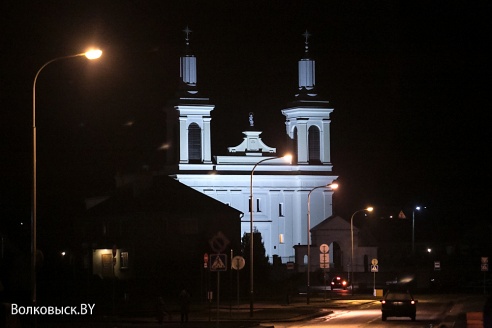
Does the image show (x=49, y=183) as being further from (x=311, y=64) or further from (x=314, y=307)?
(x=314, y=307)

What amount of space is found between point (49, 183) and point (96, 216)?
43.5 ft

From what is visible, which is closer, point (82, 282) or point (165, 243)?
point (82, 282)

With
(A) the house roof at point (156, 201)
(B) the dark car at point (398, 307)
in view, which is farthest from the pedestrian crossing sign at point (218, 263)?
(A) the house roof at point (156, 201)

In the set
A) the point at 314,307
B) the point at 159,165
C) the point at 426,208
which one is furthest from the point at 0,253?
the point at 426,208

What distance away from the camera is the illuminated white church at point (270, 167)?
115062 mm

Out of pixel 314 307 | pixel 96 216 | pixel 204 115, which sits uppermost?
pixel 204 115

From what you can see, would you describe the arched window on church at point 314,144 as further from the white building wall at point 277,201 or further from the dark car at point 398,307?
the dark car at point 398,307

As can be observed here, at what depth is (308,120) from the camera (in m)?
119

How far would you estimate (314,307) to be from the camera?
6116cm

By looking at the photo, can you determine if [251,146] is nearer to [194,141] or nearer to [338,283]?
[194,141]

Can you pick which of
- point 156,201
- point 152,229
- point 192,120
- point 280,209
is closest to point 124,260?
point 152,229

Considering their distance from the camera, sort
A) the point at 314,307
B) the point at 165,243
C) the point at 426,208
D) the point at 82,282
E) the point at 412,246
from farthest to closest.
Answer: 1. the point at 426,208
2. the point at 412,246
3. the point at 165,243
4. the point at 82,282
5. the point at 314,307

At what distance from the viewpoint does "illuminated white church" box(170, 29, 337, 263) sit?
115062mm

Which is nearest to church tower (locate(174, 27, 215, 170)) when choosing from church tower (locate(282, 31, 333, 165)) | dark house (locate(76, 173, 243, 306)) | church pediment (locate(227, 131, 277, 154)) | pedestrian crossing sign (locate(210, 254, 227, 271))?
church pediment (locate(227, 131, 277, 154))
